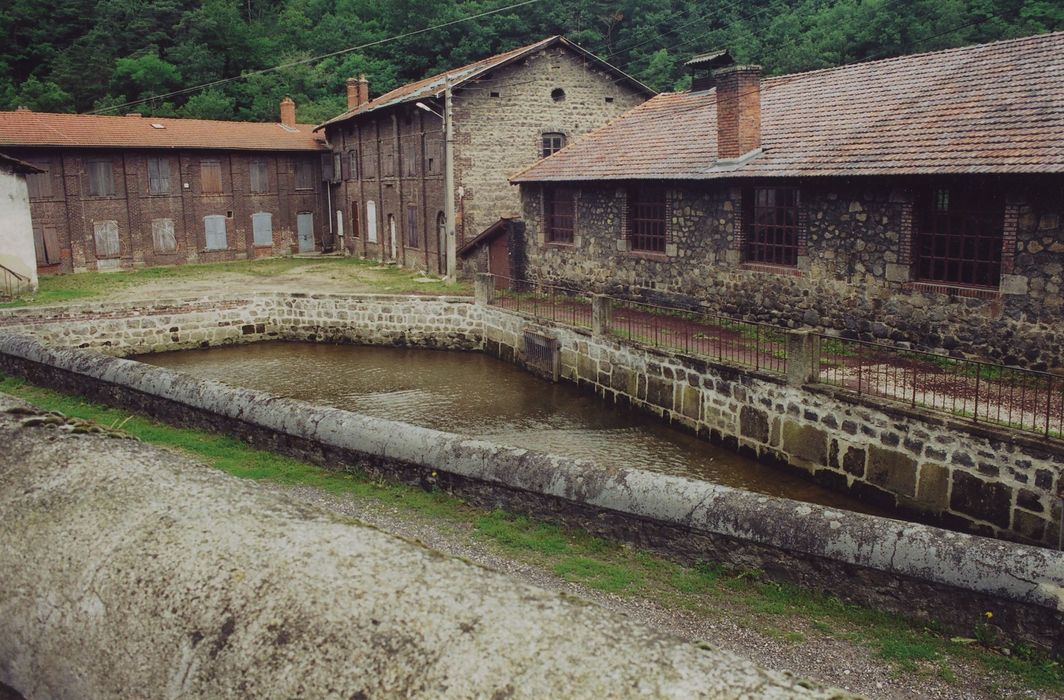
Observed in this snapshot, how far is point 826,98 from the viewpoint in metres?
18.4

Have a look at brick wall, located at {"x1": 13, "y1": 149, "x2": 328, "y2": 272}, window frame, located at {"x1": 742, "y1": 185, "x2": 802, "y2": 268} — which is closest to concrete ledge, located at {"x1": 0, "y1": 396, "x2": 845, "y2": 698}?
window frame, located at {"x1": 742, "y1": 185, "x2": 802, "y2": 268}

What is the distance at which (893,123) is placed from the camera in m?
15.7

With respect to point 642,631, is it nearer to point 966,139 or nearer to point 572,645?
point 572,645

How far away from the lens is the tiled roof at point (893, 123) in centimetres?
1341

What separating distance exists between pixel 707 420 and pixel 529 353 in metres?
6.36

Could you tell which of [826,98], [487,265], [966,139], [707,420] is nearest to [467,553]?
[707,420]

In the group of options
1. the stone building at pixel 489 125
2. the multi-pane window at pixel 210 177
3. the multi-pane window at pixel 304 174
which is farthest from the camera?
the multi-pane window at pixel 304 174

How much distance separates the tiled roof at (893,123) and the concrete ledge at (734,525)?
8.38m

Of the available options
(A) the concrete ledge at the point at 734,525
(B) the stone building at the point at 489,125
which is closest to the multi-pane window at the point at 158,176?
(B) the stone building at the point at 489,125

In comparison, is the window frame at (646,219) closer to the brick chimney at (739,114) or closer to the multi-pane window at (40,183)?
the brick chimney at (739,114)

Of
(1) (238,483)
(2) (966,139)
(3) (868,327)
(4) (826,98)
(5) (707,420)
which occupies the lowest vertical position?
(5) (707,420)

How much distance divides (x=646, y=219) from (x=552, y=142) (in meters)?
9.22

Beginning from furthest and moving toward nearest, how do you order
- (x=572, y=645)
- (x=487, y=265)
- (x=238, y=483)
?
(x=487, y=265), (x=238, y=483), (x=572, y=645)

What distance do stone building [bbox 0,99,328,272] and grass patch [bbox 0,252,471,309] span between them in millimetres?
1070
